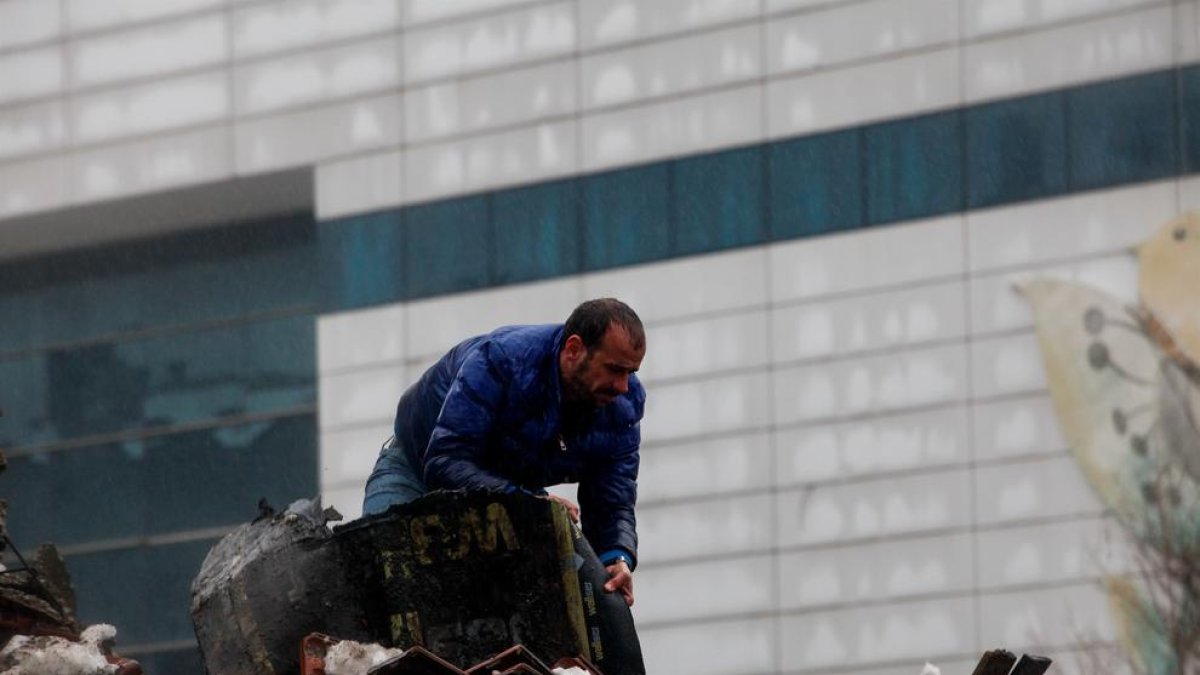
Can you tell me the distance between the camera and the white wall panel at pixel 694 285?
36.2 metres

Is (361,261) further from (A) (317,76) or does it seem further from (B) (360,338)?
(A) (317,76)

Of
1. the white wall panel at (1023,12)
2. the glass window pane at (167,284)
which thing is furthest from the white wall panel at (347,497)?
the white wall panel at (1023,12)

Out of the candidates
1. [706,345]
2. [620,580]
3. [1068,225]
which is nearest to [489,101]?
[706,345]

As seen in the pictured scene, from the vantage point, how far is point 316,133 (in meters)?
39.5

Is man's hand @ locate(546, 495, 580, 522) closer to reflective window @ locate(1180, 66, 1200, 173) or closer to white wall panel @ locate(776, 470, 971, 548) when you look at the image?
reflective window @ locate(1180, 66, 1200, 173)

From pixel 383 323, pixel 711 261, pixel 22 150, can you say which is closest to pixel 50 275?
pixel 22 150

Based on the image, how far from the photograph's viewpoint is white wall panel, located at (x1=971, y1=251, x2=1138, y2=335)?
3384cm

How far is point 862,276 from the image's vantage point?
3544 cm

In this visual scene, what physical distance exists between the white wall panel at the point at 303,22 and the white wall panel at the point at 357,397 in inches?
181

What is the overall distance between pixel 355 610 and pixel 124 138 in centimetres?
3248

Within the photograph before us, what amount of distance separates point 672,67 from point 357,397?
21.1 feet

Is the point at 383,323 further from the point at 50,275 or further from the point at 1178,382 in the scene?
the point at 1178,382

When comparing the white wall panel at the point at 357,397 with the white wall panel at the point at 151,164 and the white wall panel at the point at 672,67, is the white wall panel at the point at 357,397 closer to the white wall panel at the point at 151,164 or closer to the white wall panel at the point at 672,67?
the white wall panel at the point at 151,164

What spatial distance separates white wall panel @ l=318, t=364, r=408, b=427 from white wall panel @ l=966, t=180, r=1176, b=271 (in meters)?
8.51
